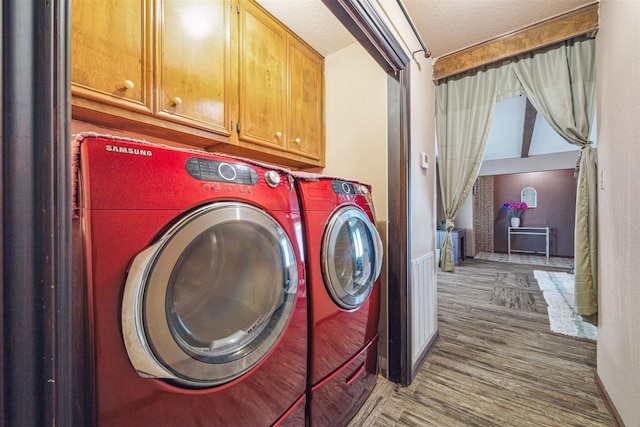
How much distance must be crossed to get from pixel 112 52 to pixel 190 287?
0.98 metres

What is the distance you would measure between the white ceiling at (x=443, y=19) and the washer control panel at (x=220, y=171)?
1125 millimetres

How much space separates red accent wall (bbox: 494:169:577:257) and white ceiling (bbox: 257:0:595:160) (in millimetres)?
5636

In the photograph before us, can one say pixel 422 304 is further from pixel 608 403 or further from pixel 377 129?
pixel 377 129

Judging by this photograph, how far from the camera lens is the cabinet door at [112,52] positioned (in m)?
0.87

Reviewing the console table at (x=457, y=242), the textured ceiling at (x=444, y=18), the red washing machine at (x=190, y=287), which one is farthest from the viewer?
the console table at (x=457, y=242)

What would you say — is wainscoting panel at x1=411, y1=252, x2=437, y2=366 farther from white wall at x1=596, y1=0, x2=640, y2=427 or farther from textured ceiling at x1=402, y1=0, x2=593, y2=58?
textured ceiling at x1=402, y1=0, x2=593, y2=58

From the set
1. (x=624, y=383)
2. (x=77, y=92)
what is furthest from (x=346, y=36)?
(x=624, y=383)

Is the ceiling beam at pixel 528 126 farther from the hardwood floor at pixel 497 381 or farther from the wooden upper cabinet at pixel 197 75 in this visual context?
the wooden upper cabinet at pixel 197 75

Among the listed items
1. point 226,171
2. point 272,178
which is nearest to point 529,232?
point 272,178

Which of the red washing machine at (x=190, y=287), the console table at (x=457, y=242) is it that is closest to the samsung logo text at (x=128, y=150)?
the red washing machine at (x=190, y=287)

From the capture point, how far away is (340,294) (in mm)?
1129

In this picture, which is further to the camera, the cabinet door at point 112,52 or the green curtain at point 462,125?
the green curtain at point 462,125

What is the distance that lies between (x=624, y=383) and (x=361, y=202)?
1498 millimetres

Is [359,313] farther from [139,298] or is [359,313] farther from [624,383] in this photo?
[624,383]
